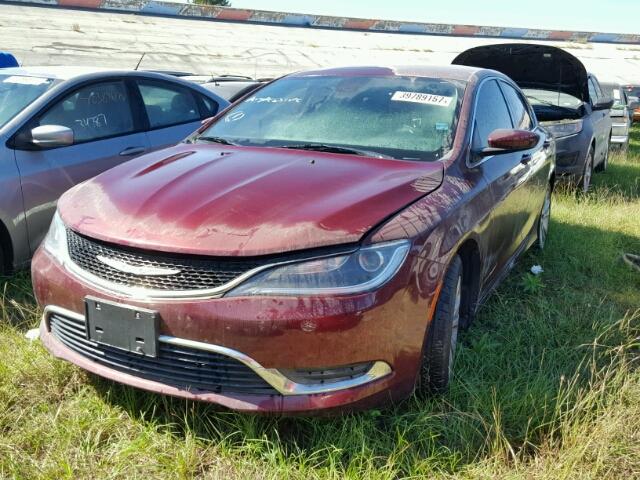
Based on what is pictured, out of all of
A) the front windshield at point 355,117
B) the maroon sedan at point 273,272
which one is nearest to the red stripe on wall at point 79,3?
the front windshield at point 355,117

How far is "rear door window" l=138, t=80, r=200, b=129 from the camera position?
15.5ft

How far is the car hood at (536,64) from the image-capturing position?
23.7ft

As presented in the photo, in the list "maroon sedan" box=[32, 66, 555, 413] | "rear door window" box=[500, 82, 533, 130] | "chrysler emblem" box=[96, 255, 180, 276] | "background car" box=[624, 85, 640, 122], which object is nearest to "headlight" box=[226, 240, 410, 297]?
"maroon sedan" box=[32, 66, 555, 413]

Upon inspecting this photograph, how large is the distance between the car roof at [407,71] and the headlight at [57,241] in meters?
1.86

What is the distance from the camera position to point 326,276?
6.87 ft

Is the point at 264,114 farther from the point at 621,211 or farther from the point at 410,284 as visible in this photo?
the point at 621,211

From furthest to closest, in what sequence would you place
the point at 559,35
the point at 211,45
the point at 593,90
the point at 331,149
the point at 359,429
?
the point at 559,35
the point at 211,45
the point at 593,90
the point at 331,149
the point at 359,429

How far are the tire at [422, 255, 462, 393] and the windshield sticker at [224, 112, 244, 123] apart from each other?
63.3 inches

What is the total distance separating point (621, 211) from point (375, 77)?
395 centimetres

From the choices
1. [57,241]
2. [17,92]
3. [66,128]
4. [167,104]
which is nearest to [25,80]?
[17,92]

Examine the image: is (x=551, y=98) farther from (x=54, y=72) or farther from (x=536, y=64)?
(x=54, y=72)

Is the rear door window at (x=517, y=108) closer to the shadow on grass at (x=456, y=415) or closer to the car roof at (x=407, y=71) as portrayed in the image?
the car roof at (x=407, y=71)

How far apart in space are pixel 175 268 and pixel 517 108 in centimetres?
308

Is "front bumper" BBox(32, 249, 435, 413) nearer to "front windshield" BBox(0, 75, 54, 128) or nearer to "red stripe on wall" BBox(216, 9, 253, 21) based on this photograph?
"front windshield" BBox(0, 75, 54, 128)
